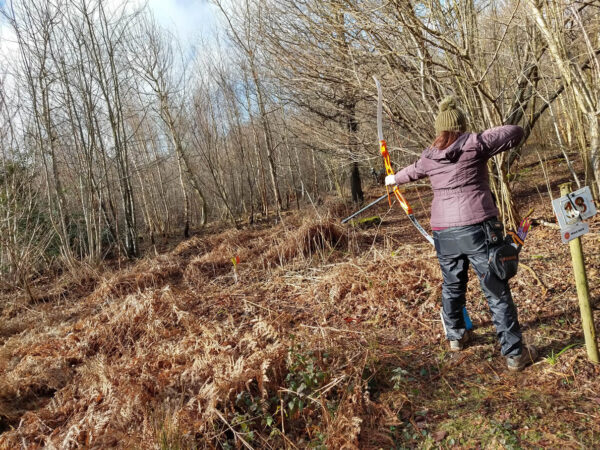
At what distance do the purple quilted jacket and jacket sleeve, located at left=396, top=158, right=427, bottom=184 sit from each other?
9cm

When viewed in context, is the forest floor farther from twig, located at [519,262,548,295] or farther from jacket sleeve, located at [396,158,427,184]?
jacket sleeve, located at [396,158,427,184]

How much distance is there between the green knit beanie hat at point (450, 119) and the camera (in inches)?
88.7

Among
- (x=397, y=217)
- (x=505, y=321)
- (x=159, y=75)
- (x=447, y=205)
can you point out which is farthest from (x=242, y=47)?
(x=505, y=321)

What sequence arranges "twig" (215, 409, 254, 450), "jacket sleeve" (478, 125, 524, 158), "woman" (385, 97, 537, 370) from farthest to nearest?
1. "woman" (385, 97, 537, 370)
2. "jacket sleeve" (478, 125, 524, 158)
3. "twig" (215, 409, 254, 450)

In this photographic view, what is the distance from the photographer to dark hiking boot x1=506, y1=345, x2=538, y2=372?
229 cm

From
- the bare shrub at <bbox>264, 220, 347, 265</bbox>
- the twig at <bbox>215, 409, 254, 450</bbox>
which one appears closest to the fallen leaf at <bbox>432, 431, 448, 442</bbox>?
the twig at <bbox>215, 409, 254, 450</bbox>

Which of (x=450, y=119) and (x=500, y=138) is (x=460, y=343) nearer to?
(x=500, y=138)

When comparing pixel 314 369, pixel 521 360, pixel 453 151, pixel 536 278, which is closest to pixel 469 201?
pixel 453 151

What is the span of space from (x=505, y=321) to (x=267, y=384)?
167cm

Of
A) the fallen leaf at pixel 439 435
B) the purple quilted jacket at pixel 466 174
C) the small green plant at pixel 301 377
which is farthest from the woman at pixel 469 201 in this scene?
the small green plant at pixel 301 377

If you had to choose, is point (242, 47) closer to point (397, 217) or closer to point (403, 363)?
point (397, 217)

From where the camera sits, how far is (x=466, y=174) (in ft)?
7.42

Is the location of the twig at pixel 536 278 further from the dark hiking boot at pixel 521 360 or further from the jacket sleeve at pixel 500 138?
the jacket sleeve at pixel 500 138

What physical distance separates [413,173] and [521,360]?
1.48 metres
